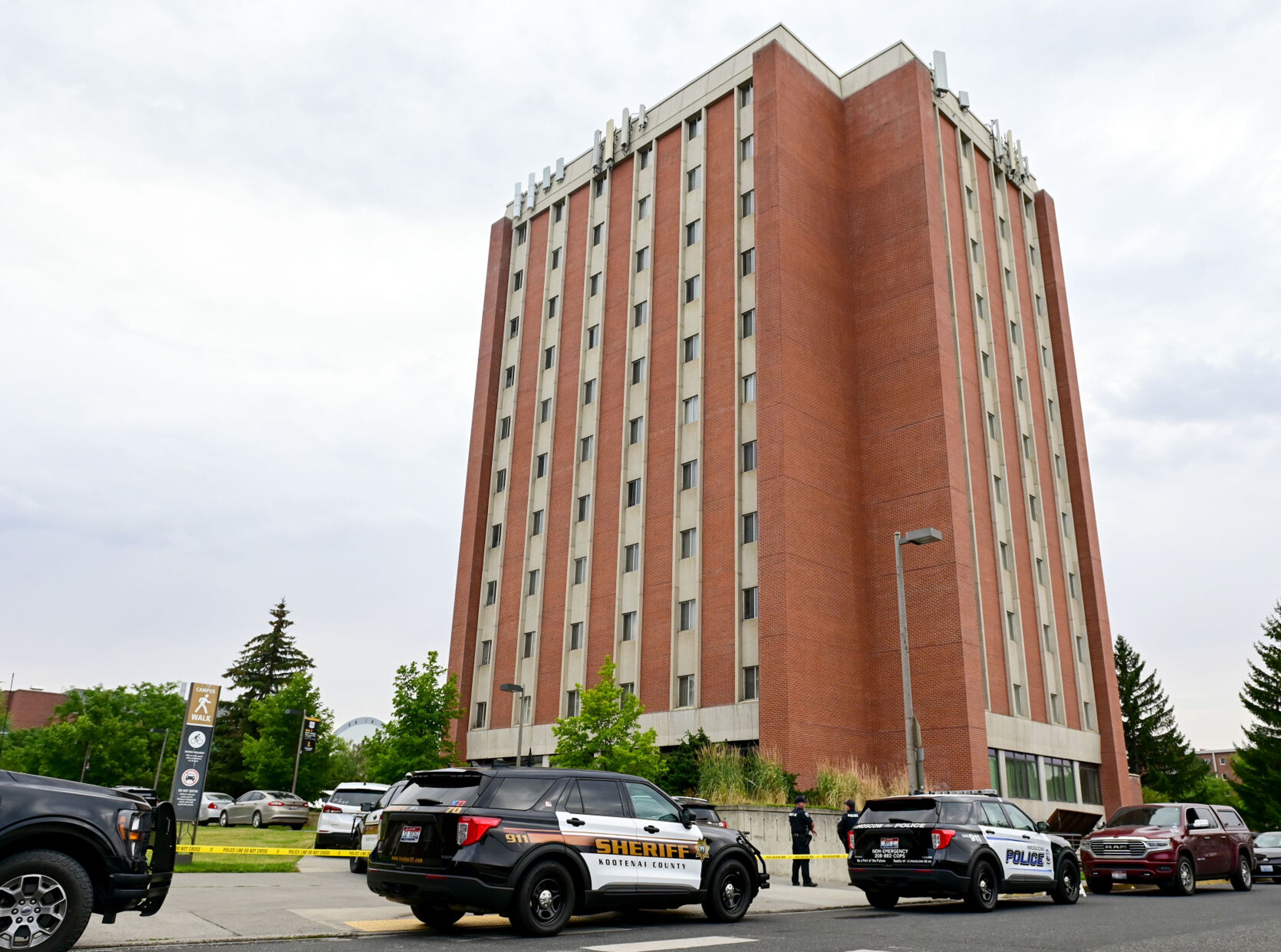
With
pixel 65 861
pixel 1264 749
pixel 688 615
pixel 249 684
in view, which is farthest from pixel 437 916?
pixel 249 684

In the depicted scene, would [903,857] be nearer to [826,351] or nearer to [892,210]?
[826,351]

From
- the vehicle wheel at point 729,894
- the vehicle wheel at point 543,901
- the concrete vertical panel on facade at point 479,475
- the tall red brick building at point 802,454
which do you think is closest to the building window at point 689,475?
the tall red brick building at point 802,454

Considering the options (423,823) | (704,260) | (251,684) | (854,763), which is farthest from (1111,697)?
(251,684)

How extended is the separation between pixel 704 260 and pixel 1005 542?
17775 millimetres

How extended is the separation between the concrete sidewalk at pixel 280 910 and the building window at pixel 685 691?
1865 centimetres

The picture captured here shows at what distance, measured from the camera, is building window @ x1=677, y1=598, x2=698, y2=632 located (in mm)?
38750

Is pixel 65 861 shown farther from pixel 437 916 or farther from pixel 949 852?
pixel 949 852

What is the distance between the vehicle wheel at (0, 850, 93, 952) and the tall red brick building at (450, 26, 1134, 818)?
27607 millimetres

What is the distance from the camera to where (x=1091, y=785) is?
4247 centimetres

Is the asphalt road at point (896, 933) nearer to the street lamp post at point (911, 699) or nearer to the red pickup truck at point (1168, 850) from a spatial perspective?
the red pickup truck at point (1168, 850)

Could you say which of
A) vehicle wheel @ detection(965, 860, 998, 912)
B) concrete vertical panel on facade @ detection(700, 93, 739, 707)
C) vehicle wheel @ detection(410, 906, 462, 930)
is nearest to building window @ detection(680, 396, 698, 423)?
concrete vertical panel on facade @ detection(700, 93, 739, 707)

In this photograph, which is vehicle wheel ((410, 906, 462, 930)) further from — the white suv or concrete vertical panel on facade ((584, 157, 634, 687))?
concrete vertical panel on facade ((584, 157, 634, 687))

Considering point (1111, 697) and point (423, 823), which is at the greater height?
point (1111, 697)

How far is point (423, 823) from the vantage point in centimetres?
1066
